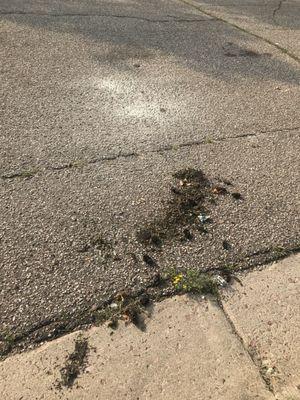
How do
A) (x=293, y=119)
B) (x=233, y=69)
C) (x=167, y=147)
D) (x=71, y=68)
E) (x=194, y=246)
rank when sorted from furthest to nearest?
(x=233, y=69) → (x=71, y=68) → (x=293, y=119) → (x=167, y=147) → (x=194, y=246)

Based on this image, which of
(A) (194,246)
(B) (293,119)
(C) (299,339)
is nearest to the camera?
(C) (299,339)

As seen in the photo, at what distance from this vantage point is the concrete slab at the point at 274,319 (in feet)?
6.53

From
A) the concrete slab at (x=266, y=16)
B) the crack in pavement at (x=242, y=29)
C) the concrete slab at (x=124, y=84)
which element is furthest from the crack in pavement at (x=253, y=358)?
the concrete slab at (x=266, y=16)

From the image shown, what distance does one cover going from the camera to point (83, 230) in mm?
2623

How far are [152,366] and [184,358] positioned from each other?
0.55ft

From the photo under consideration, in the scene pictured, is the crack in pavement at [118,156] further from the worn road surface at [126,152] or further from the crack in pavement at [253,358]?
the crack in pavement at [253,358]

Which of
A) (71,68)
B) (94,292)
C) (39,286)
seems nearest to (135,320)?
(94,292)

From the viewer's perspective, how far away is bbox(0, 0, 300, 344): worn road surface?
7.91 ft

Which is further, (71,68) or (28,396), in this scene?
(71,68)

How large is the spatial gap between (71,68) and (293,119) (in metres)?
2.56

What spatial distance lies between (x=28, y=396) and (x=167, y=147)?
7.45 ft

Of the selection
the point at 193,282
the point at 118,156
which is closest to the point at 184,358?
the point at 193,282

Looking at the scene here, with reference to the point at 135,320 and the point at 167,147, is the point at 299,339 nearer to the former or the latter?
the point at 135,320

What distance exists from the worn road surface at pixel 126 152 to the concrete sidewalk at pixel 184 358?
0.70 ft
